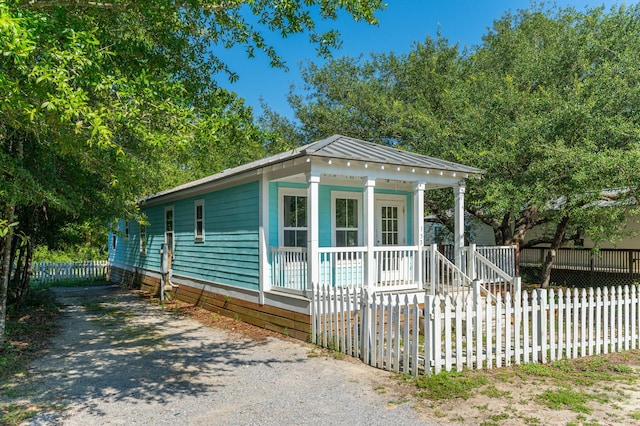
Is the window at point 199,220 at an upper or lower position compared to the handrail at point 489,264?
upper

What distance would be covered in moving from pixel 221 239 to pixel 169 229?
4339 mm

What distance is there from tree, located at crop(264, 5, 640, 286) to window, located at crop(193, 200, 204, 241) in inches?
281

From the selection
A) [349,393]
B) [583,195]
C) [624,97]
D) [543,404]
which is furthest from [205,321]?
[624,97]

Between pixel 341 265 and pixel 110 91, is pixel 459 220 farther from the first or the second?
pixel 110 91

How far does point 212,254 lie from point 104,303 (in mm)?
4213

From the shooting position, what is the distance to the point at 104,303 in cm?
1312

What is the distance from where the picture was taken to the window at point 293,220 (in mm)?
9820

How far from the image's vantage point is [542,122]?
10.7 metres

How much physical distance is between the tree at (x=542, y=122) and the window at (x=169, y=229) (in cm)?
780

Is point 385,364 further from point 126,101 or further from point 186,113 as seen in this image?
point 126,101

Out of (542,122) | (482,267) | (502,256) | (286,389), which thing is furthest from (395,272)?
(542,122)

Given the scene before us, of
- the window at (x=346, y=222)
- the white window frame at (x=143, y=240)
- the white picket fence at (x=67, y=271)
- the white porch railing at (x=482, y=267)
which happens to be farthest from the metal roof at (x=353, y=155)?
the white picket fence at (x=67, y=271)

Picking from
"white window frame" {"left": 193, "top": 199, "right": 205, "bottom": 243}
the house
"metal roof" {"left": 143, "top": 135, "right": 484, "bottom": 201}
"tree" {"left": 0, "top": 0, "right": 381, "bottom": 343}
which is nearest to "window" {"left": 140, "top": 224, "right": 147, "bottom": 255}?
the house

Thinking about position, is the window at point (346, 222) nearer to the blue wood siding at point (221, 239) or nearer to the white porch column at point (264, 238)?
the white porch column at point (264, 238)
